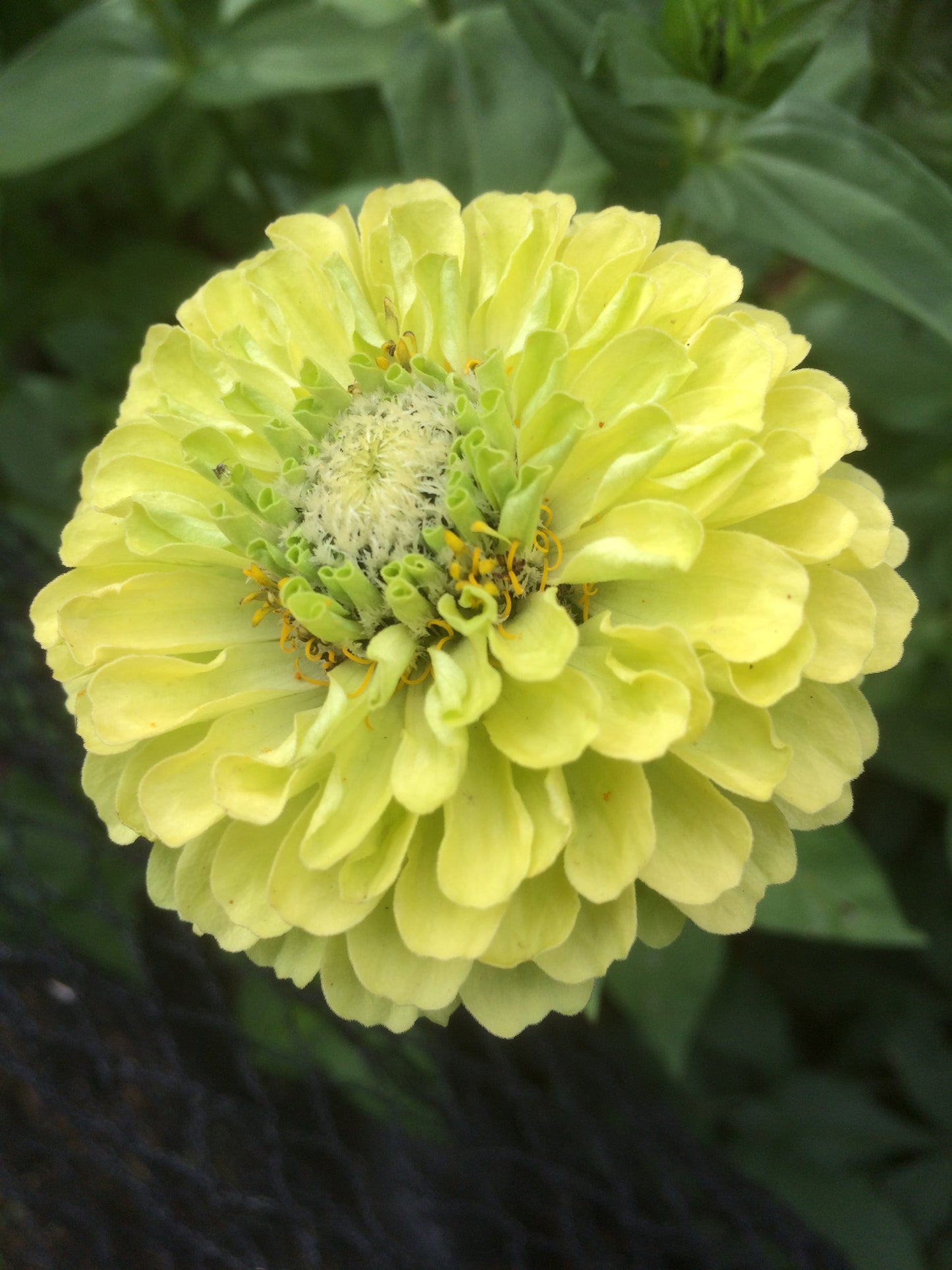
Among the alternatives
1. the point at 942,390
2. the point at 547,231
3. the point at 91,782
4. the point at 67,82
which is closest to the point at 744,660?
the point at 547,231

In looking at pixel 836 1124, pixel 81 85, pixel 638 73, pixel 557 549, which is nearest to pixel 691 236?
pixel 638 73

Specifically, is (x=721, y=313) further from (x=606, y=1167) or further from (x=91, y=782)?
(x=606, y=1167)

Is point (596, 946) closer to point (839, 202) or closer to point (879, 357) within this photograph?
point (839, 202)

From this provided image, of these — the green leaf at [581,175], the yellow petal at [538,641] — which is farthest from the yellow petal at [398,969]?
the green leaf at [581,175]

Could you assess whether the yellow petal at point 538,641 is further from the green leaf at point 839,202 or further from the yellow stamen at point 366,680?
the green leaf at point 839,202

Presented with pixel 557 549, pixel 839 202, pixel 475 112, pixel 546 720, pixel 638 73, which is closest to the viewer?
pixel 546 720

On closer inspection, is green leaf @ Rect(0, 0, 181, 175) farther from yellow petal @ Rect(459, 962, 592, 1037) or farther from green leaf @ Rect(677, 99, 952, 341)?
yellow petal @ Rect(459, 962, 592, 1037)
